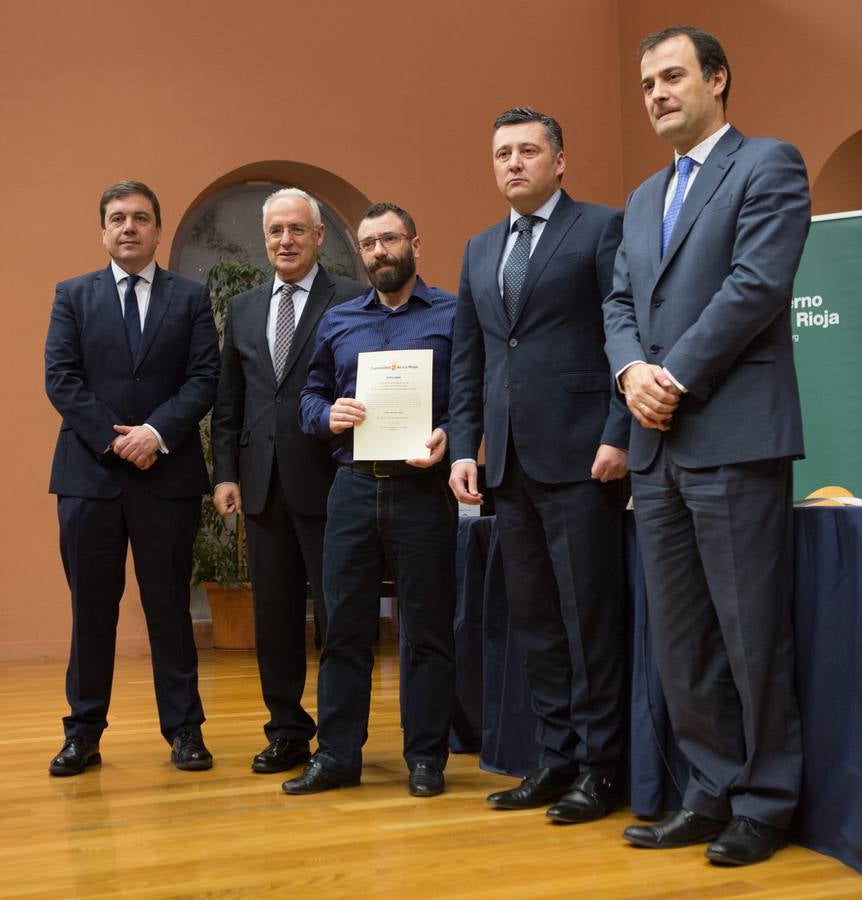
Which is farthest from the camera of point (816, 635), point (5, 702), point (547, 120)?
point (5, 702)

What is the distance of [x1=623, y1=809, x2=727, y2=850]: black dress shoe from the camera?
2.52 meters

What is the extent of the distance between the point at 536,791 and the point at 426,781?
1.07 ft

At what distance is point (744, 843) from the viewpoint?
7.86 ft

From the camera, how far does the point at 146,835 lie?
108 inches

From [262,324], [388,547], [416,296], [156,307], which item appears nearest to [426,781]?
[388,547]

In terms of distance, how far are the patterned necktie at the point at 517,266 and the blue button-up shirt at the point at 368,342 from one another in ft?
1.04

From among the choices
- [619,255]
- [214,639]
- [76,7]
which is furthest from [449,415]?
[76,7]

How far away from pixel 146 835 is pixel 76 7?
5.17 metres

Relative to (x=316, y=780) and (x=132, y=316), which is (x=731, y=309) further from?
(x=132, y=316)

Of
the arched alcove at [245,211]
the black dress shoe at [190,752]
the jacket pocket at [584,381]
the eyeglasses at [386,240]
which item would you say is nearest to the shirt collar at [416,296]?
the eyeglasses at [386,240]

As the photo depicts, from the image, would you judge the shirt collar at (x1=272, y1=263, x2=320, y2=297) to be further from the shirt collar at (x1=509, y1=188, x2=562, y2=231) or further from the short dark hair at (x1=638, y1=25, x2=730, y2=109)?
the short dark hair at (x1=638, y1=25, x2=730, y2=109)

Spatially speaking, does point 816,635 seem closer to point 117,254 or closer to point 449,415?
point 449,415

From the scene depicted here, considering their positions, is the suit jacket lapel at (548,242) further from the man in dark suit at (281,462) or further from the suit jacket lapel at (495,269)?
the man in dark suit at (281,462)

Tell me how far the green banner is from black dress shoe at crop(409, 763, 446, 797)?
151cm
